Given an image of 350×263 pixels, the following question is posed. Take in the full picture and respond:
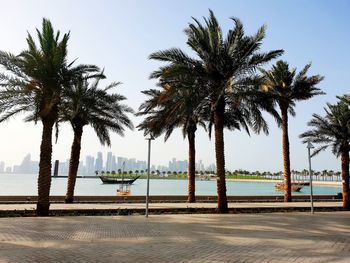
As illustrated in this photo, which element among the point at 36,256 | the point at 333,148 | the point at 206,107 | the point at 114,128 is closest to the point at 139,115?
the point at 114,128

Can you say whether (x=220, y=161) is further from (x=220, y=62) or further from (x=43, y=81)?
(x=43, y=81)

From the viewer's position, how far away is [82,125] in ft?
71.7

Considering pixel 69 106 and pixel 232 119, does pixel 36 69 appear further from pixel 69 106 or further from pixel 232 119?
pixel 232 119

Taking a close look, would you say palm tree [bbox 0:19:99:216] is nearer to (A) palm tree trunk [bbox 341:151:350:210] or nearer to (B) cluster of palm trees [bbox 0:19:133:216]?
(B) cluster of palm trees [bbox 0:19:133:216]

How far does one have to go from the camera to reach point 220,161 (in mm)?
17344

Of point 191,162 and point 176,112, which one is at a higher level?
point 176,112

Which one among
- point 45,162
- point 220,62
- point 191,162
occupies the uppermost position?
point 220,62

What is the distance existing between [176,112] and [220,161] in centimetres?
321

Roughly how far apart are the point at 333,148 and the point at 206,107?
9.24 metres

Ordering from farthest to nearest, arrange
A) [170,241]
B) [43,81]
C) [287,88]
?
[287,88]
[43,81]
[170,241]

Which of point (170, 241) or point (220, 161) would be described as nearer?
point (170, 241)

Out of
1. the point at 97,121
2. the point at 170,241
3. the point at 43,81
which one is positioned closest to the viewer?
the point at 170,241

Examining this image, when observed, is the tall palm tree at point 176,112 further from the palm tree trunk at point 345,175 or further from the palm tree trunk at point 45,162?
the palm tree trunk at point 345,175

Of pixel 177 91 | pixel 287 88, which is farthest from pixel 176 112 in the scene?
pixel 287 88
